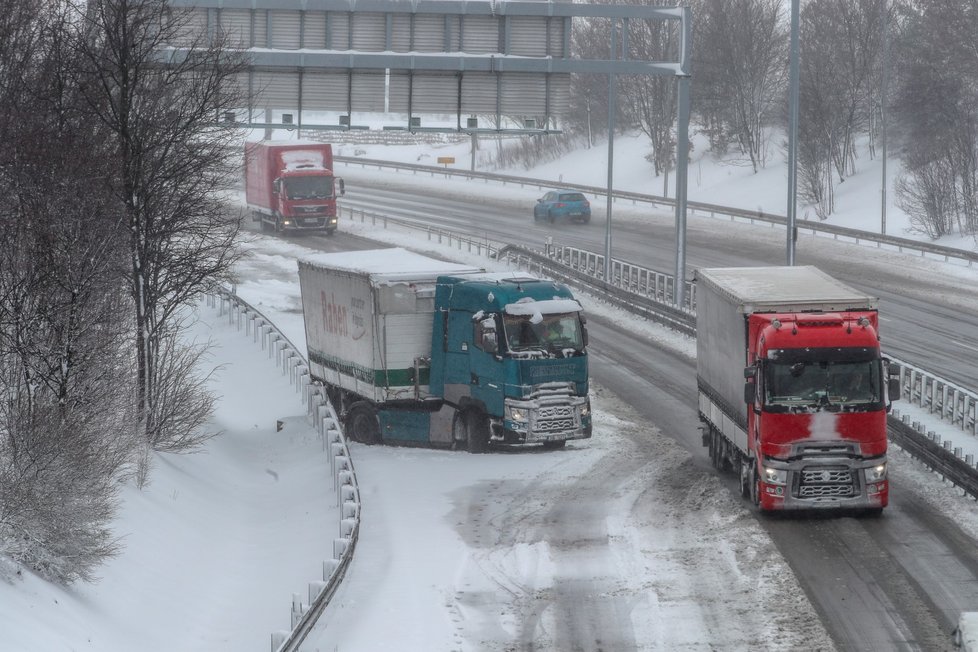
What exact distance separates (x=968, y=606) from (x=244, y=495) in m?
12.7

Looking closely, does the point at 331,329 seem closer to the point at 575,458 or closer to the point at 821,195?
the point at 575,458

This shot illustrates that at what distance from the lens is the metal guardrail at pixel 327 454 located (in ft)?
48.6

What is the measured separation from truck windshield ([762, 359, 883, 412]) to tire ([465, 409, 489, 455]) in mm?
6850

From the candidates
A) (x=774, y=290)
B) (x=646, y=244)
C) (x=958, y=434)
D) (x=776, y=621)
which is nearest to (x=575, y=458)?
(x=774, y=290)

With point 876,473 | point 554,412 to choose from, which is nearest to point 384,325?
point 554,412

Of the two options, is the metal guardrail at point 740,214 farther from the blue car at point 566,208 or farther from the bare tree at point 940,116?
the bare tree at point 940,116

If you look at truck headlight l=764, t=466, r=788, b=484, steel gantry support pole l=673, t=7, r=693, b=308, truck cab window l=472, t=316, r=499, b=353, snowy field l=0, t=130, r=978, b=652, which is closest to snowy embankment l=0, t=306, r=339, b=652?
snowy field l=0, t=130, r=978, b=652

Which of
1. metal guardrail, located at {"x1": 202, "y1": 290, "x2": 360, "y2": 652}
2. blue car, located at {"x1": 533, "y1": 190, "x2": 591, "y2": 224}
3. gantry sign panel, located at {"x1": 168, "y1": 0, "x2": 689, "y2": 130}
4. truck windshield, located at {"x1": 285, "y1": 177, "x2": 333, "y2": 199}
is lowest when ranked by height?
metal guardrail, located at {"x1": 202, "y1": 290, "x2": 360, "y2": 652}

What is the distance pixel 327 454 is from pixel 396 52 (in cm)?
1164

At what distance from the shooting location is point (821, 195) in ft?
214

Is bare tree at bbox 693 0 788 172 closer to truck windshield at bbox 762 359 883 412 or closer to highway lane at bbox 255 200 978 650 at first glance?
highway lane at bbox 255 200 978 650

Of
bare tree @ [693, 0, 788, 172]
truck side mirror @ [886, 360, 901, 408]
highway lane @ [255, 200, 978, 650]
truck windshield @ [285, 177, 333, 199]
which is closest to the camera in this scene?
highway lane @ [255, 200, 978, 650]

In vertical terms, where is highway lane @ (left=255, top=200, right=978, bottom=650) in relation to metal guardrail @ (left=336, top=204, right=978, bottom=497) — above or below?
below

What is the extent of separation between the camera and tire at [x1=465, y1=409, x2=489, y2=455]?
25234 mm
